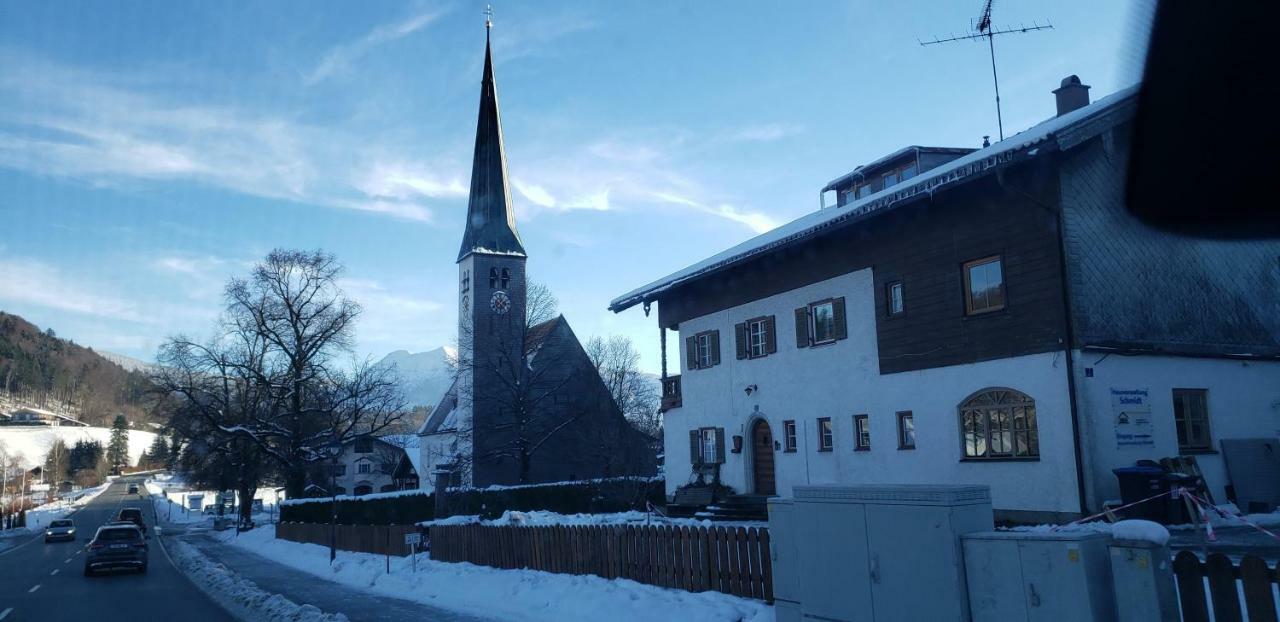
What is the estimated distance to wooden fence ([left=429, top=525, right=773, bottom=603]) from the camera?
1176 cm

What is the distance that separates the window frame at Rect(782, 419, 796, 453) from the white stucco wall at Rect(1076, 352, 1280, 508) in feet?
27.7

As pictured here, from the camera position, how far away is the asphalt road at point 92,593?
1630cm

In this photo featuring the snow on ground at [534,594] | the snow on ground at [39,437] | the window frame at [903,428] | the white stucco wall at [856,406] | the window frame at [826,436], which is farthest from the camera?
the snow on ground at [39,437]

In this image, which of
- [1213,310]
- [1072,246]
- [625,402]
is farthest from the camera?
[625,402]

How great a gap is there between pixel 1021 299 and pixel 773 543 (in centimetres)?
961

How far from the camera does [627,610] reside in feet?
39.7

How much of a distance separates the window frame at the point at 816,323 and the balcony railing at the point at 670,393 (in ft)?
24.1

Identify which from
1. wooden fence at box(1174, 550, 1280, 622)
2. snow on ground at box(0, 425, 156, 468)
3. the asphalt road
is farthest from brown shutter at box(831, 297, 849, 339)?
snow on ground at box(0, 425, 156, 468)

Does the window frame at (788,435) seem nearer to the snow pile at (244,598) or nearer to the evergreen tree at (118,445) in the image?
the snow pile at (244,598)

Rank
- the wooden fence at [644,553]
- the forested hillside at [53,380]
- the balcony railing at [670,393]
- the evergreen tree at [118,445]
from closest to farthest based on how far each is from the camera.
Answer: the wooden fence at [644,553]
the balcony railing at [670,393]
the evergreen tree at [118,445]
the forested hillside at [53,380]

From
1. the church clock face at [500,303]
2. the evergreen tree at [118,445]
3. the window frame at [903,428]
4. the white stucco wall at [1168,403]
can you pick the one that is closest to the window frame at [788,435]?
the window frame at [903,428]

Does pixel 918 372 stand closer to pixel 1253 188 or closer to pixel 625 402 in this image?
pixel 1253 188

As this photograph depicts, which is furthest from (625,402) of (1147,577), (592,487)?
(1147,577)

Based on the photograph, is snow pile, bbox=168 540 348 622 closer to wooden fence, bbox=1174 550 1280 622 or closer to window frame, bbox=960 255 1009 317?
wooden fence, bbox=1174 550 1280 622
